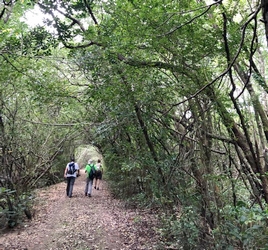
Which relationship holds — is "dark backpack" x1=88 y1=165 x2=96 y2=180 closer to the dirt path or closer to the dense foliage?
the dirt path

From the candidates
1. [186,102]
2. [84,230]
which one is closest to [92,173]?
[84,230]

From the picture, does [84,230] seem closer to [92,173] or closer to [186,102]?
[186,102]

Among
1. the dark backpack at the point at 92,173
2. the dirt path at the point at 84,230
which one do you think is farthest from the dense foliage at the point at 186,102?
the dark backpack at the point at 92,173

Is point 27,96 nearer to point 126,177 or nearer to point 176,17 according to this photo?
point 126,177

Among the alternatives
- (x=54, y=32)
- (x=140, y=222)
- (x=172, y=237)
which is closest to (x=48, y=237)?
(x=140, y=222)

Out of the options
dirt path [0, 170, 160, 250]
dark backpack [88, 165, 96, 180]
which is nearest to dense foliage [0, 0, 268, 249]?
dirt path [0, 170, 160, 250]

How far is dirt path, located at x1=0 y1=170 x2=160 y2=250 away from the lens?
519 cm

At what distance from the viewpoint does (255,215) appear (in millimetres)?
2477

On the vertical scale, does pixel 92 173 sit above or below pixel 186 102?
below

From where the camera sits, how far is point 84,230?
600 centimetres

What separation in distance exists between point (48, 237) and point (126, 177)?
12.8ft

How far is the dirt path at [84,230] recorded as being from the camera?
519cm

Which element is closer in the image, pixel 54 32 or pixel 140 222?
pixel 54 32

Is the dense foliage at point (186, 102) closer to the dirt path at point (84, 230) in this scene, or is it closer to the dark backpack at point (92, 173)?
the dirt path at point (84, 230)
